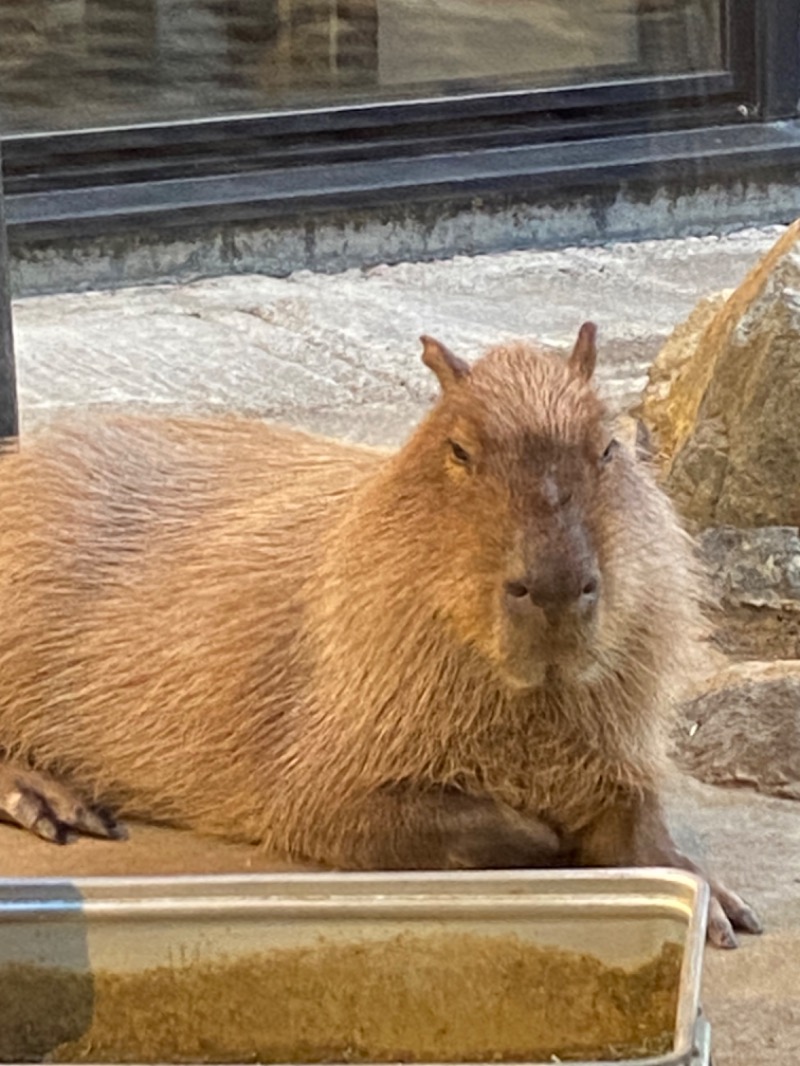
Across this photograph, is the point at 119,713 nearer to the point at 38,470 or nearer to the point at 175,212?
the point at 38,470

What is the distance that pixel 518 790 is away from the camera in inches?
78.3

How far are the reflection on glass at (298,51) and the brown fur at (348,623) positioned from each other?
0.48m

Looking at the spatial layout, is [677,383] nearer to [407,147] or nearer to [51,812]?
[407,147]

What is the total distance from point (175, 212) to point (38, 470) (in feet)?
1.71

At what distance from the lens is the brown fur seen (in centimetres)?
184

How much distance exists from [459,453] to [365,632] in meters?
0.20

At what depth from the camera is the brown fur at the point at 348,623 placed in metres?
1.84

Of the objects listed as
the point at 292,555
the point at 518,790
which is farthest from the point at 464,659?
the point at 292,555

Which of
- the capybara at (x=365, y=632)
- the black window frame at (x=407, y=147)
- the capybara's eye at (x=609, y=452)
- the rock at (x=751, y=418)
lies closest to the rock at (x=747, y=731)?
the capybara at (x=365, y=632)

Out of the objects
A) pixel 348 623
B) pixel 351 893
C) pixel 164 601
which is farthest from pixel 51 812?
pixel 351 893

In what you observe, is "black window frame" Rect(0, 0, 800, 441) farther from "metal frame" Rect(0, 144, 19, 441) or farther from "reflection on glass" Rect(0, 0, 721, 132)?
"metal frame" Rect(0, 144, 19, 441)

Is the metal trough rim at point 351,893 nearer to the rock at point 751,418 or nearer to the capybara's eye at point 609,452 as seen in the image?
the capybara's eye at point 609,452

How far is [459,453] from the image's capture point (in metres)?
1.87

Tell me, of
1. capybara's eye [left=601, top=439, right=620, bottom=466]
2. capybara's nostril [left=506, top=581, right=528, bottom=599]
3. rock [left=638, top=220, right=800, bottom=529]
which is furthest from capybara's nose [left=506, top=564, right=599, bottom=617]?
rock [left=638, top=220, right=800, bottom=529]
